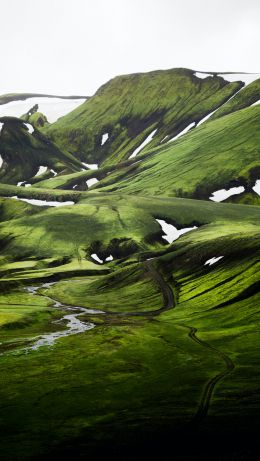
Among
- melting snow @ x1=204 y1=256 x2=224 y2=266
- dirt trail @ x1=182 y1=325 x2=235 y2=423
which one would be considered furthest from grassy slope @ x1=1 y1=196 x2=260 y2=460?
melting snow @ x1=204 y1=256 x2=224 y2=266

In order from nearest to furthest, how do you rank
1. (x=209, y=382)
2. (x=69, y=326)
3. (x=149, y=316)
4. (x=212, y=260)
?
1. (x=209, y=382)
2. (x=69, y=326)
3. (x=149, y=316)
4. (x=212, y=260)

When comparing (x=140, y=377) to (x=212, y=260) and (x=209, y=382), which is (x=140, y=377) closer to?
(x=209, y=382)

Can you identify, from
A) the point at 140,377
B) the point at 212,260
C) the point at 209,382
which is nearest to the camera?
the point at 209,382

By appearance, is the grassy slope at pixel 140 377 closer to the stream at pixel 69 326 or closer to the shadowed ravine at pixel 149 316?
the shadowed ravine at pixel 149 316

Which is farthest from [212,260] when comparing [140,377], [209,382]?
[209,382]

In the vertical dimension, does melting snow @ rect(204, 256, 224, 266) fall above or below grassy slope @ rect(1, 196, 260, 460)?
below

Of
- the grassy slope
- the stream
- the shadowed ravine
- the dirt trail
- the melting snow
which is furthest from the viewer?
the melting snow

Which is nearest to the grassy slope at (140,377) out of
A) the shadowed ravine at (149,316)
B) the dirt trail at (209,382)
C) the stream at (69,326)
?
the dirt trail at (209,382)

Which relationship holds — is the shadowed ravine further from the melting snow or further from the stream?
the melting snow

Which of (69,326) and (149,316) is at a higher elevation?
(69,326)

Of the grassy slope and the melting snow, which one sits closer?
the grassy slope

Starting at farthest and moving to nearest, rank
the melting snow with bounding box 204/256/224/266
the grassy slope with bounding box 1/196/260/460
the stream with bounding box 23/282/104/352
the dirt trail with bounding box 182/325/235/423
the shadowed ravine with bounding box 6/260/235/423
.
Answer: the melting snow with bounding box 204/256/224/266, the stream with bounding box 23/282/104/352, the shadowed ravine with bounding box 6/260/235/423, the dirt trail with bounding box 182/325/235/423, the grassy slope with bounding box 1/196/260/460
